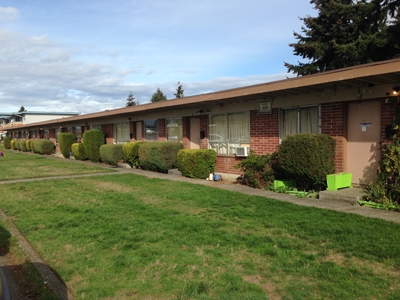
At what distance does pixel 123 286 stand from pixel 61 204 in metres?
4.73

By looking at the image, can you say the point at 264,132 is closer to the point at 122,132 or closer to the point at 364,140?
the point at 364,140

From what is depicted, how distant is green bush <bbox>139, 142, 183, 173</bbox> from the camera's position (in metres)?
13.4

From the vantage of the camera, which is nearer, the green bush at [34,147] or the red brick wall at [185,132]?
the red brick wall at [185,132]

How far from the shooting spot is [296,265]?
13.8 feet

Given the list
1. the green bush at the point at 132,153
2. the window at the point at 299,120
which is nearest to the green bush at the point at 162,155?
the green bush at the point at 132,153

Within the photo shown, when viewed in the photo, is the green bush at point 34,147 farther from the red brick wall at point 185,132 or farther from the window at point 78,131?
the red brick wall at point 185,132

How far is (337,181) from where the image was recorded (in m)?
7.96

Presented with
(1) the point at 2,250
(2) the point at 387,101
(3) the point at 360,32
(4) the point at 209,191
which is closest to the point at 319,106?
(2) the point at 387,101

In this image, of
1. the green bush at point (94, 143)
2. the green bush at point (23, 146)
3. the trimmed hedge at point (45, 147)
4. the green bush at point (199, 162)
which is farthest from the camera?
the green bush at point (23, 146)

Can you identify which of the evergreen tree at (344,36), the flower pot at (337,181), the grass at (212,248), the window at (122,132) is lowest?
the grass at (212,248)

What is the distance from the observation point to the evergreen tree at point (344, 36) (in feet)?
68.4

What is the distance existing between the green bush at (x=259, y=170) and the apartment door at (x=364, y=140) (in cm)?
200

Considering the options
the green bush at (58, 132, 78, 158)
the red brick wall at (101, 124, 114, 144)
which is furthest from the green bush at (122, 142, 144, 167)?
the green bush at (58, 132, 78, 158)

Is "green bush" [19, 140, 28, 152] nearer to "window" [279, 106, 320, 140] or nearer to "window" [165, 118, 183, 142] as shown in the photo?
"window" [165, 118, 183, 142]
